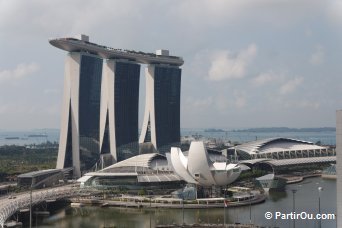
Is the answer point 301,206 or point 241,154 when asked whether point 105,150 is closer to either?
point 241,154

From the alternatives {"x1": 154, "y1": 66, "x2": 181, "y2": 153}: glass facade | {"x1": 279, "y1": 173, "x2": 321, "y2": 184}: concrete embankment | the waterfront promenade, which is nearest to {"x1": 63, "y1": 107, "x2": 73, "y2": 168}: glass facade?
the waterfront promenade

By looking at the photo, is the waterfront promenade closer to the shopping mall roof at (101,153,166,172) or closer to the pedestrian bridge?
the pedestrian bridge

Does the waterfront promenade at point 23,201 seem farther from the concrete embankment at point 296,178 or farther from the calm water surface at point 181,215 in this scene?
the concrete embankment at point 296,178

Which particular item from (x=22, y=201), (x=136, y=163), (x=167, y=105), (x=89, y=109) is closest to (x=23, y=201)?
(x=22, y=201)

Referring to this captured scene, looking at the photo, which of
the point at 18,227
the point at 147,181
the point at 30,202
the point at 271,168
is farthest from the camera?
the point at 271,168

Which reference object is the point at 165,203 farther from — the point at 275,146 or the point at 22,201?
the point at 275,146

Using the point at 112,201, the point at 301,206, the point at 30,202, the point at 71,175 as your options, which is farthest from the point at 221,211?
the point at 71,175
